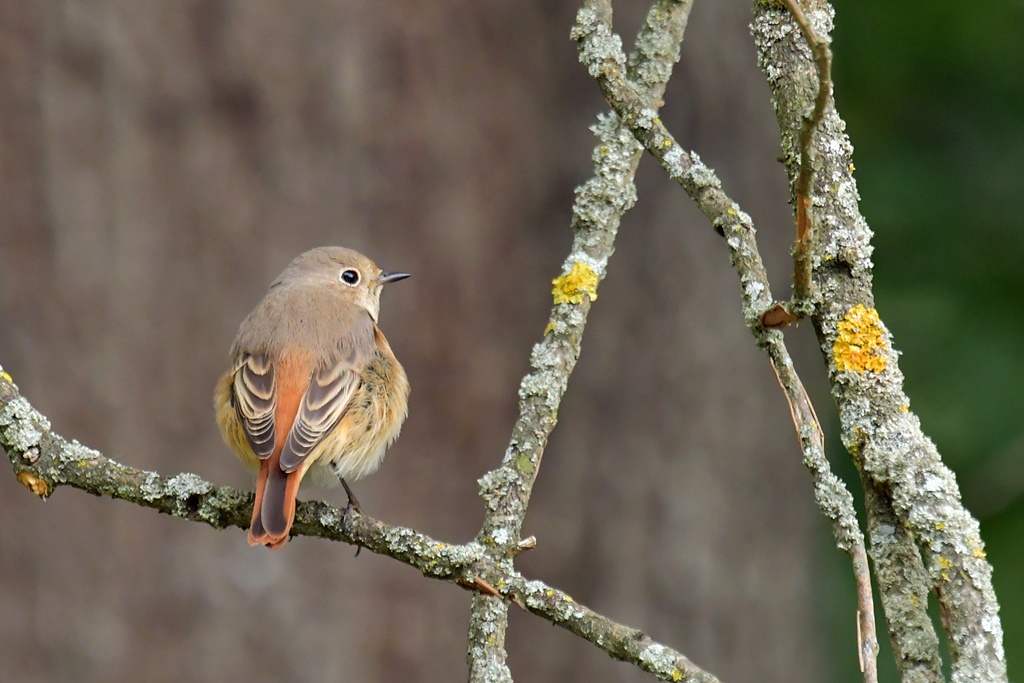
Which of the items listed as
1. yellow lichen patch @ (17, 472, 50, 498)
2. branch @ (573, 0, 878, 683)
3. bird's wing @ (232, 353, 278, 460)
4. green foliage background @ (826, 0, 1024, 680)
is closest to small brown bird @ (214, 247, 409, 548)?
bird's wing @ (232, 353, 278, 460)

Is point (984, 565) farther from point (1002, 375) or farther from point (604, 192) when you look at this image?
point (1002, 375)

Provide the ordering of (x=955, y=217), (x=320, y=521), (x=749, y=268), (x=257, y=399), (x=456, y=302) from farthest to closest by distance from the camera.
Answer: (x=955, y=217) → (x=456, y=302) → (x=257, y=399) → (x=320, y=521) → (x=749, y=268)

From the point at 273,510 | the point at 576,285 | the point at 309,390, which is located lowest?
the point at 273,510

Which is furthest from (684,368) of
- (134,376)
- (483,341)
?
(134,376)

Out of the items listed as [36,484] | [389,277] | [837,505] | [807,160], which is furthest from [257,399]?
[807,160]

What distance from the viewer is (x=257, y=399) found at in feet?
12.2

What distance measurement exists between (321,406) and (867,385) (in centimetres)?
186

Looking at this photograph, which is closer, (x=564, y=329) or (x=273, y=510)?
(x=564, y=329)

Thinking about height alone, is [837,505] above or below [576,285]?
below

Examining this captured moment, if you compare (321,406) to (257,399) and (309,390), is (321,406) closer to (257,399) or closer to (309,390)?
(309,390)

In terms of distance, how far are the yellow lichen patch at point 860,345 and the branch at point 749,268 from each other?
15cm

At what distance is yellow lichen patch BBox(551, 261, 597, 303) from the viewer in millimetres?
2998

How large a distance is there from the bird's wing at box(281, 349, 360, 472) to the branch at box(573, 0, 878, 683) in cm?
136

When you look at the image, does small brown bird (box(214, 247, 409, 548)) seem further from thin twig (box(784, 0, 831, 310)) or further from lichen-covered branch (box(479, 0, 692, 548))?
thin twig (box(784, 0, 831, 310))
